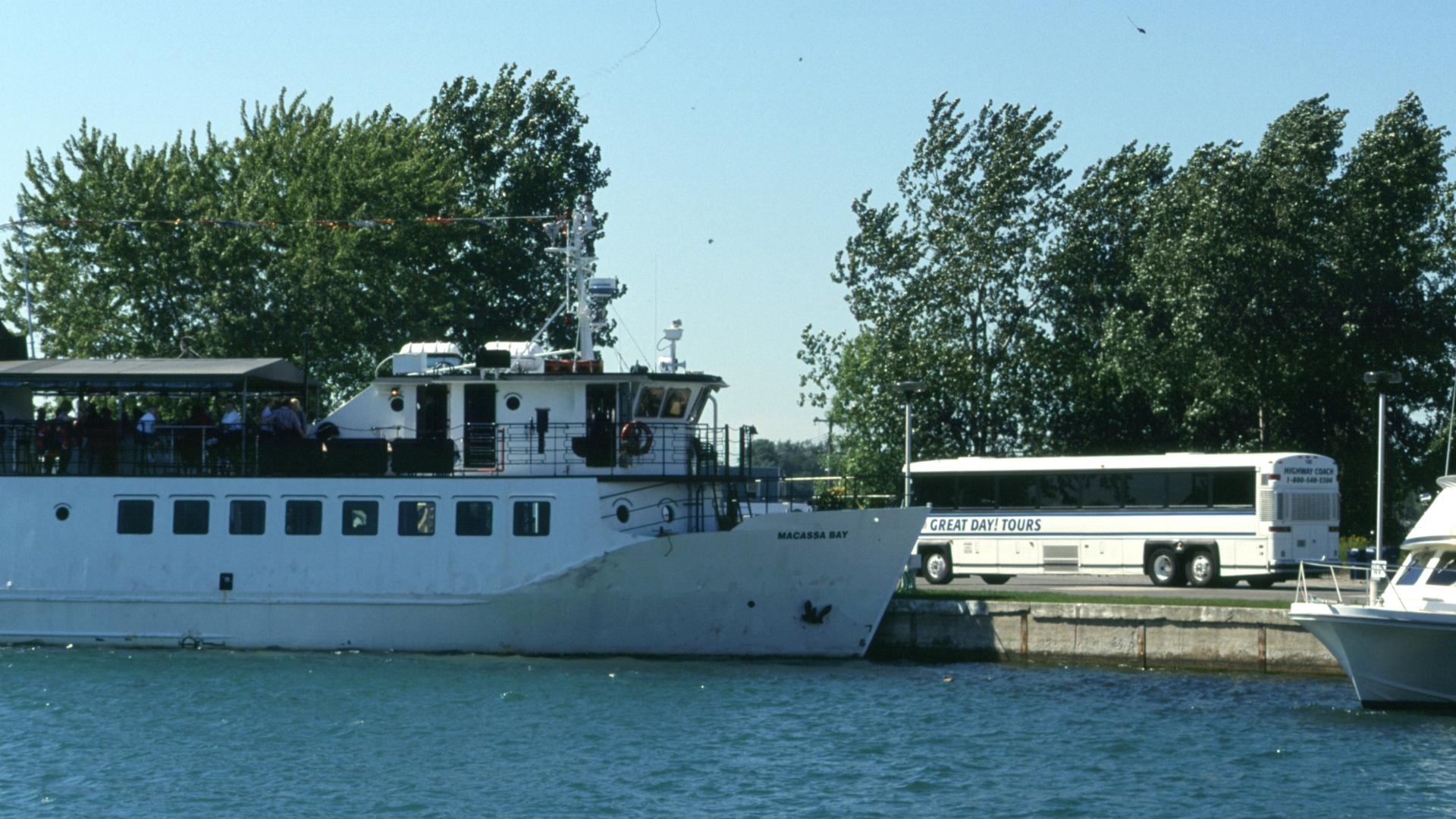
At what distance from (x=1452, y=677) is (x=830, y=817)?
9.96 metres

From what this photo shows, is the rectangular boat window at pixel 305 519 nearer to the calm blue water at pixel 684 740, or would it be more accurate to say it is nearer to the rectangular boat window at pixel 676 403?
the calm blue water at pixel 684 740

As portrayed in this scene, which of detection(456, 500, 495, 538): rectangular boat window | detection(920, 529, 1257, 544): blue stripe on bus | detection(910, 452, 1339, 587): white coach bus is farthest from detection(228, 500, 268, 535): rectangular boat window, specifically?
detection(910, 452, 1339, 587): white coach bus

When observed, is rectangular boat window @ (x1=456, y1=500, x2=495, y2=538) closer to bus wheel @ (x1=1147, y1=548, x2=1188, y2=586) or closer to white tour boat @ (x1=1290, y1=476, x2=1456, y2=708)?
white tour boat @ (x1=1290, y1=476, x2=1456, y2=708)

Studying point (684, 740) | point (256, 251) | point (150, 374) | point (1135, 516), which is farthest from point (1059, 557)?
point (256, 251)

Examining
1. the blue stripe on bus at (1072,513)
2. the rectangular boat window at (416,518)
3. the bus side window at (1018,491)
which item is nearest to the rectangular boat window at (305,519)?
the rectangular boat window at (416,518)

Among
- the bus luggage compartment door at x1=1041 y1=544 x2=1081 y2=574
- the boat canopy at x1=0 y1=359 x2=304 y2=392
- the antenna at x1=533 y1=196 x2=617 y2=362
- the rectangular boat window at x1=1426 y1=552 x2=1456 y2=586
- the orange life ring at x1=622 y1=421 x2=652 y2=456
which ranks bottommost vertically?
the bus luggage compartment door at x1=1041 y1=544 x2=1081 y2=574

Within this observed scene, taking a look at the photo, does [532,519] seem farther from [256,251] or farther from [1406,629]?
[256,251]

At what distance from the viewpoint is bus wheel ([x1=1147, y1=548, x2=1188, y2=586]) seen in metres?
36.4

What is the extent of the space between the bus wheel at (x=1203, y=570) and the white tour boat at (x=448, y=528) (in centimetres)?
1039

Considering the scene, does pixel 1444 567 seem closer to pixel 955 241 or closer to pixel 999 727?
pixel 999 727

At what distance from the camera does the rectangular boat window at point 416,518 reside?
28500 mm

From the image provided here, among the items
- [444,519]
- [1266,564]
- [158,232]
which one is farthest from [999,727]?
[158,232]

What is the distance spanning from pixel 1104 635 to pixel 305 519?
13017 mm

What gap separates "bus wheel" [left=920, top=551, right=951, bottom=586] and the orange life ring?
12.1 meters
